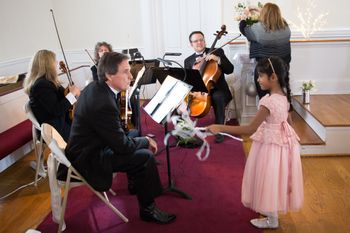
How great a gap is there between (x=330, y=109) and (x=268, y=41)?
1.23 metres

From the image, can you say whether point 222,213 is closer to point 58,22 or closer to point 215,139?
point 215,139

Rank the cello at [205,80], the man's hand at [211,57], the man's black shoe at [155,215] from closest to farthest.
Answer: the man's black shoe at [155,215], the cello at [205,80], the man's hand at [211,57]

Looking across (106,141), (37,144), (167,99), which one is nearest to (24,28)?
(37,144)

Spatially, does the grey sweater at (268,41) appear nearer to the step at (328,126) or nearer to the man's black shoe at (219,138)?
the step at (328,126)

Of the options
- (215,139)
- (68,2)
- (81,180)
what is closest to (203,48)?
(215,139)

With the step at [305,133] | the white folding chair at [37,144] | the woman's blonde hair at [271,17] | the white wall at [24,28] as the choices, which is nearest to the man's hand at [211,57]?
the woman's blonde hair at [271,17]

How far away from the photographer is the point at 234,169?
11.3 ft

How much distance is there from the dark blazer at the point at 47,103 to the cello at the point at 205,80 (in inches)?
54.5

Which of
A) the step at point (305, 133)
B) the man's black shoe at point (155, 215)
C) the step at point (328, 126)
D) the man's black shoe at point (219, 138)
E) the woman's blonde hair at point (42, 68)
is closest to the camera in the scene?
the man's black shoe at point (155, 215)

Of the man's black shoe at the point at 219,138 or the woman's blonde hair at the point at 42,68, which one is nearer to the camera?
the woman's blonde hair at the point at 42,68

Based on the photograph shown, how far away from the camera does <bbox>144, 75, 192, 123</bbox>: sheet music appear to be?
8.36 feet

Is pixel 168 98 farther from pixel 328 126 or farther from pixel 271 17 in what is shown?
pixel 328 126

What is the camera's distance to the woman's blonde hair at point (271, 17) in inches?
142

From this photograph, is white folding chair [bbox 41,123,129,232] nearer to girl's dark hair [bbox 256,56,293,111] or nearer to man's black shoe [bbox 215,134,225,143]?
girl's dark hair [bbox 256,56,293,111]
